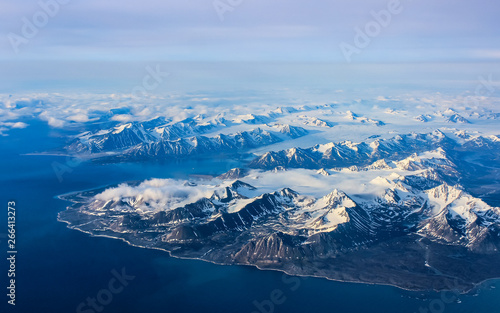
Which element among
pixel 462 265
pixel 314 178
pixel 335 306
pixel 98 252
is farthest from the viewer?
pixel 314 178

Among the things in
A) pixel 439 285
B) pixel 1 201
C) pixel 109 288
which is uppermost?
pixel 1 201

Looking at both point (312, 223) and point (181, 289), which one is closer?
point (181, 289)

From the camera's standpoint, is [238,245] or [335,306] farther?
[238,245]

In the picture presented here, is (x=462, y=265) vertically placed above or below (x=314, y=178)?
below

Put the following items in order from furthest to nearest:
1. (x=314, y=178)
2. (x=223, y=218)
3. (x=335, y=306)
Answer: (x=314, y=178), (x=223, y=218), (x=335, y=306)

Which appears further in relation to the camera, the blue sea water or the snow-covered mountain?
the snow-covered mountain

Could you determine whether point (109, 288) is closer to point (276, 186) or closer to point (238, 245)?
point (238, 245)

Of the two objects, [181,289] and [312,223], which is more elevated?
[312,223]

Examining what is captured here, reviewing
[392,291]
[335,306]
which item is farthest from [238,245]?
[392,291]

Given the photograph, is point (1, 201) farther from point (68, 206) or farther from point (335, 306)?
point (335, 306)

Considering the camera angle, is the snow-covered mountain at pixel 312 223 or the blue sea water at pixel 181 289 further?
the snow-covered mountain at pixel 312 223
